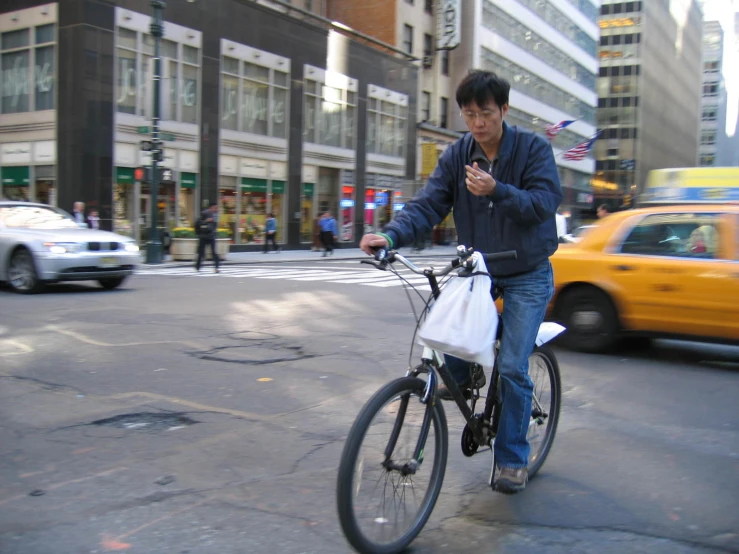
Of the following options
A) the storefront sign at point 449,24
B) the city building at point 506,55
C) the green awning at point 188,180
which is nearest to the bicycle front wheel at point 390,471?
the green awning at point 188,180

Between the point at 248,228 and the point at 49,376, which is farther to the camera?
the point at 248,228

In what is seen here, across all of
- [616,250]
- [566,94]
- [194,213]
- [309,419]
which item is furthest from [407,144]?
[309,419]

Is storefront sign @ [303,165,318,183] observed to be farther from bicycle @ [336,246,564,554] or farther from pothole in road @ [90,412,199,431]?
bicycle @ [336,246,564,554]

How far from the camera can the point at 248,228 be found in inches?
1243

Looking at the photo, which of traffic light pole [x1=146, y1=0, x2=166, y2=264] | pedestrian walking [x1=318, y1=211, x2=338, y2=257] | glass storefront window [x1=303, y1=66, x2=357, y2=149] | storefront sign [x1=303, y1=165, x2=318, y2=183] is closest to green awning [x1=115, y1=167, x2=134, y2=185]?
traffic light pole [x1=146, y1=0, x2=166, y2=264]

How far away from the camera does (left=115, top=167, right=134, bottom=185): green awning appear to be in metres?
25.5

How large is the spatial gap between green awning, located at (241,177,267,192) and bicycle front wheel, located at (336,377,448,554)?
28653mm

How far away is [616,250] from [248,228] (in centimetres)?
2480

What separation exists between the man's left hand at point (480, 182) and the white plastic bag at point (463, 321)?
28 centimetres

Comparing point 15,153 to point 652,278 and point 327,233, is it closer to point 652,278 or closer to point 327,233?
point 327,233

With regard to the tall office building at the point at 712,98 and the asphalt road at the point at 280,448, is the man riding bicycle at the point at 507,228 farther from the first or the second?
the tall office building at the point at 712,98

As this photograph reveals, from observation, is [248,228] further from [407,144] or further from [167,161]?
[407,144]

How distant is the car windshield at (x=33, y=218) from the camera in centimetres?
1283

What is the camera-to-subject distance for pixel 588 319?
26.5ft
